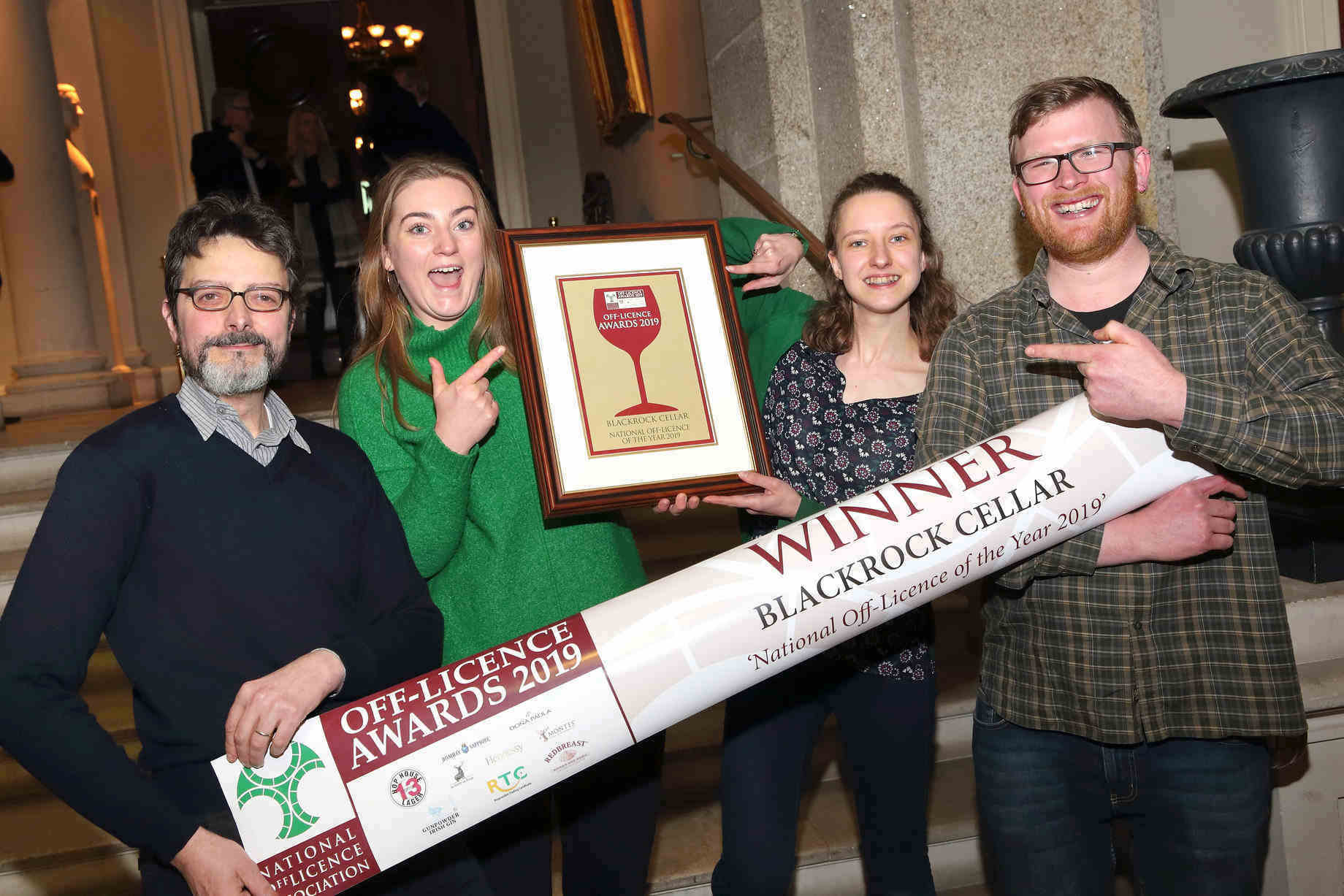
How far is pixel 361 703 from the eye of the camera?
1532mm

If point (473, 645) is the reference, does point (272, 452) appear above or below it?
above

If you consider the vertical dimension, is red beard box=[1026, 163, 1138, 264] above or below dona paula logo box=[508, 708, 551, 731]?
above

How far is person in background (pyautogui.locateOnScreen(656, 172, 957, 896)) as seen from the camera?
198cm

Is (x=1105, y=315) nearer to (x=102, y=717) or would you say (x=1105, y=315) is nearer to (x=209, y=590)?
(x=209, y=590)

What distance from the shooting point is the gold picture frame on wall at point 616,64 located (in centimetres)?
571

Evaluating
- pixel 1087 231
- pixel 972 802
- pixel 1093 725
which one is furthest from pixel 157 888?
pixel 972 802

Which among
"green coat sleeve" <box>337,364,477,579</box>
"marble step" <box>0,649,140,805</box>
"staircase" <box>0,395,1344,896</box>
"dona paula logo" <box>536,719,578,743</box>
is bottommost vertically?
"staircase" <box>0,395,1344,896</box>

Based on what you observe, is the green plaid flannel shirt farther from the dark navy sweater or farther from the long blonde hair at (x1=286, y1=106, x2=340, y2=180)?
the long blonde hair at (x1=286, y1=106, x2=340, y2=180)

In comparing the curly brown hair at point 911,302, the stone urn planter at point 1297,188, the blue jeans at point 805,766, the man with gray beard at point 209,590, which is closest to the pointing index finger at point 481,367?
the man with gray beard at point 209,590

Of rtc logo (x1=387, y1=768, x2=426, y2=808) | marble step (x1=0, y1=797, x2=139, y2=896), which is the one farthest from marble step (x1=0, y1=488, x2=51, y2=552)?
rtc logo (x1=387, y1=768, x2=426, y2=808)

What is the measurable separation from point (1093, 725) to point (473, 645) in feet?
3.33

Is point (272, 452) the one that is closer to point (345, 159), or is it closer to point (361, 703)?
point (361, 703)

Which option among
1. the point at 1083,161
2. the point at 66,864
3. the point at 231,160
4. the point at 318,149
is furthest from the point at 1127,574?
the point at 318,149

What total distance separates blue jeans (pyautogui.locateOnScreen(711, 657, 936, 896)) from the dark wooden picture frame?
46 cm
